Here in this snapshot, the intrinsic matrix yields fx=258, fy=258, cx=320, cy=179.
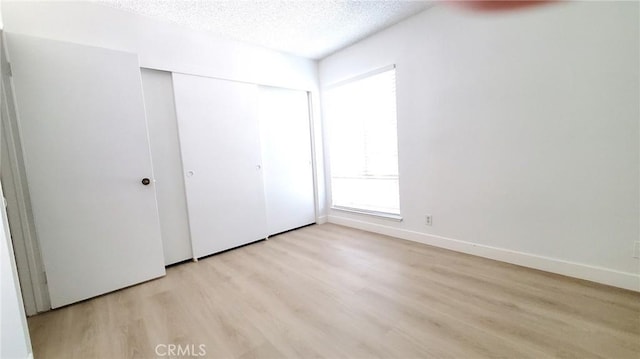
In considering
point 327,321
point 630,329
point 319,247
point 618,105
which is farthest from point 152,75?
point 630,329

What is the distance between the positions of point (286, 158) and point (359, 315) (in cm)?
233

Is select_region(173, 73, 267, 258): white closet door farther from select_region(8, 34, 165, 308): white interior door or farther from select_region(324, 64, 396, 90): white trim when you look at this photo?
select_region(324, 64, 396, 90): white trim

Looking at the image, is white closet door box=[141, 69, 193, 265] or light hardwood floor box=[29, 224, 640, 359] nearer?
light hardwood floor box=[29, 224, 640, 359]

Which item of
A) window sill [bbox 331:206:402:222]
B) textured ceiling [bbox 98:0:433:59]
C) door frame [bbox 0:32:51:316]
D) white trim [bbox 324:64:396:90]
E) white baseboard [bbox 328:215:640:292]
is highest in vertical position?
textured ceiling [bbox 98:0:433:59]

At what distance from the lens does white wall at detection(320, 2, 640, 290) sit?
1706 millimetres

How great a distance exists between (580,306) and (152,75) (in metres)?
3.74

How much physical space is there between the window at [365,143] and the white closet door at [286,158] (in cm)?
38

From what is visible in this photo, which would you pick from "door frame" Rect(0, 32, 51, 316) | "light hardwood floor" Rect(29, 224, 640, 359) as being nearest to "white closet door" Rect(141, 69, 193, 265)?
"light hardwood floor" Rect(29, 224, 640, 359)

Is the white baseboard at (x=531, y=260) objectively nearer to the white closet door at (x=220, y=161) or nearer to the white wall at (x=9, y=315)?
the white closet door at (x=220, y=161)

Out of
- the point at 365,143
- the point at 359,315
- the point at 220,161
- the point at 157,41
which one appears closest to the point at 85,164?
the point at 220,161

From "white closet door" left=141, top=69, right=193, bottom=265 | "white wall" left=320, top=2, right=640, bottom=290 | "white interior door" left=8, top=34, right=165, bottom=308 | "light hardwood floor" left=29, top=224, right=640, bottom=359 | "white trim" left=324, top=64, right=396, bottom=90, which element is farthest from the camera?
"white trim" left=324, top=64, right=396, bottom=90

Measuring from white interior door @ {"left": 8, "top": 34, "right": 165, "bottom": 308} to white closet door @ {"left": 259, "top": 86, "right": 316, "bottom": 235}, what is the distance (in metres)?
1.38

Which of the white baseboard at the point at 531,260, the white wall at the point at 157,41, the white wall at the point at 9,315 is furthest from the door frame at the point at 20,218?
the white baseboard at the point at 531,260

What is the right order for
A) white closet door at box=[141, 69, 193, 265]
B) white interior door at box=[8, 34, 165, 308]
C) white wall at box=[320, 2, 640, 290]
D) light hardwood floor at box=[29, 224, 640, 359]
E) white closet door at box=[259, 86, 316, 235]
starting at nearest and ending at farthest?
light hardwood floor at box=[29, 224, 640, 359] → white wall at box=[320, 2, 640, 290] → white interior door at box=[8, 34, 165, 308] → white closet door at box=[141, 69, 193, 265] → white closet door at box=[259, 86, 316, 235]
